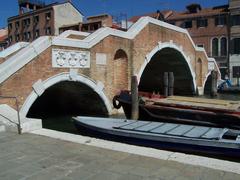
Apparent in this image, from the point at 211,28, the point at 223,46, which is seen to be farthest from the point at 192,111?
the point at 211,28

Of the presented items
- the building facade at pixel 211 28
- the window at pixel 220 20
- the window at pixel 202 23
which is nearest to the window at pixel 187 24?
the building facade at pixel 211 28

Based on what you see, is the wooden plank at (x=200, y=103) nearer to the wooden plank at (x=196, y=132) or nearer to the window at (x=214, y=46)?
the wooden plank at (x=196, y=132)

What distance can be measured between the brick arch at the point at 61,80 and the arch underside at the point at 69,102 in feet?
0.50

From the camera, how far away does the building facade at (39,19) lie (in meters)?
34.7

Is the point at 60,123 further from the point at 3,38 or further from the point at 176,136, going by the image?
the point at 3,38

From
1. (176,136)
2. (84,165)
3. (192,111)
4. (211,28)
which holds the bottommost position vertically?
(176,136)

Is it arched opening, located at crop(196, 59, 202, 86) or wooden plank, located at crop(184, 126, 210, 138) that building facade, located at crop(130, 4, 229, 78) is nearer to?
arched opening, located at crop(196, 59, 202, 86)

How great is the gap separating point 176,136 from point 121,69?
6.40m

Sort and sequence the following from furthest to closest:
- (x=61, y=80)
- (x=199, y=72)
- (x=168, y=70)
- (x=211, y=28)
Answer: (x=211, y=28), (x=199, y=72), (x=168, y=70), (x=61, y=80)

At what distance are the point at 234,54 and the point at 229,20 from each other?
118 inches

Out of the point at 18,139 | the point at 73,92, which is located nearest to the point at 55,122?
the point at 73,92

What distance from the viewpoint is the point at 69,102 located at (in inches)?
483

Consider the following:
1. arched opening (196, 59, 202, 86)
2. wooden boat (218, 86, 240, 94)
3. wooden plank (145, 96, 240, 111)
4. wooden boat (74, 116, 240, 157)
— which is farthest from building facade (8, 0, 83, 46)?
wooden boat (74, 116, 240, 157)

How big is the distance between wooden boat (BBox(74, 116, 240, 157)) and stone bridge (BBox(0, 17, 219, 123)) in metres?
1.97
